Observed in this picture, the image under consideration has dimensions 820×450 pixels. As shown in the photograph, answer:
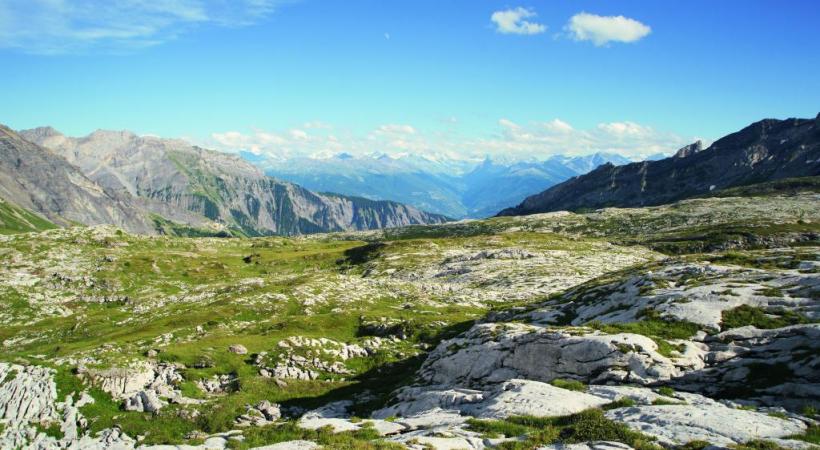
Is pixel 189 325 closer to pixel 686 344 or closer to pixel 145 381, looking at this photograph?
pixel 145 381

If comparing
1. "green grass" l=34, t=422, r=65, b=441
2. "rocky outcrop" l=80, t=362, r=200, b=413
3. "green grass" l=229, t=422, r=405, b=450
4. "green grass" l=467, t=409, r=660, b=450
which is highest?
"green grass" l=467, t=409, r=660, b=450

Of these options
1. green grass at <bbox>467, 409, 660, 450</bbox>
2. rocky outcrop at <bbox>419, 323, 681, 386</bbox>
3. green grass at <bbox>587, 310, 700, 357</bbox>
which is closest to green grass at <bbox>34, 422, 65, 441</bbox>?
rocky outcrop at <bbox>419, 323, 681, 386</bbox>

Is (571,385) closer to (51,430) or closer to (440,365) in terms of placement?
(440,365)

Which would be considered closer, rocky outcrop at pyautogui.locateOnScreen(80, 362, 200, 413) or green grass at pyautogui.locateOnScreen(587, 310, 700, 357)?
green grass at pyautogui.locateOnScreen(587, 310, 700, 357)

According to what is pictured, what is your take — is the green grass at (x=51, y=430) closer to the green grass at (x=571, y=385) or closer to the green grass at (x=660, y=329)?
the green grass at (x=571, y=385)

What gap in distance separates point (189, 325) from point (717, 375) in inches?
2157

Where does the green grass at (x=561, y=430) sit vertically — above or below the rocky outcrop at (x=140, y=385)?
above

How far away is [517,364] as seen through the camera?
99.7ft

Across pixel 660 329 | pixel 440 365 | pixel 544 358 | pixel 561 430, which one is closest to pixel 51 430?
pixel 440 365

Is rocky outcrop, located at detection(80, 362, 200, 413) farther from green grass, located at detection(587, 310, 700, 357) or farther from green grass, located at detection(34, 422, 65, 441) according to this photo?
green grass, located at detection(587, 310, 700, 357)

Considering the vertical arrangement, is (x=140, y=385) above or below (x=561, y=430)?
below

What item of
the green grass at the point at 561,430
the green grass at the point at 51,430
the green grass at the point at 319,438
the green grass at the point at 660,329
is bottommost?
the green grass at the point at 51,430

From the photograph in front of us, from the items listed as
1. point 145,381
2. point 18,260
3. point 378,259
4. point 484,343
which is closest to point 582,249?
point 378,259

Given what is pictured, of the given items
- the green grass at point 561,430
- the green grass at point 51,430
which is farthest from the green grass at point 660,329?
the green grass at point 51,430
